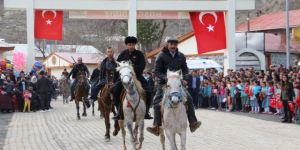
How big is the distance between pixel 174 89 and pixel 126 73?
211cm

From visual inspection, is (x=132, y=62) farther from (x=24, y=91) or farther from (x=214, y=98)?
(x=24, y=91)

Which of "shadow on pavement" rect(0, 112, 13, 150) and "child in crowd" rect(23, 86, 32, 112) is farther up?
"child in crowd" rect(23, 86, 32, 112)

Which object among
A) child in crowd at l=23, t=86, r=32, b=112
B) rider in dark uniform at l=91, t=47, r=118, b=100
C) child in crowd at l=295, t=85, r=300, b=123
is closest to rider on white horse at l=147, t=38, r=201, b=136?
rider in dark uniform at l=91, t=47, r=118, b=100

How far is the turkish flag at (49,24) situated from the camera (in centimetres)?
3106

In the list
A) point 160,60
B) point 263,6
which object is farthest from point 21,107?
point 263,6

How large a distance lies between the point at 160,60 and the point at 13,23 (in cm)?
12839

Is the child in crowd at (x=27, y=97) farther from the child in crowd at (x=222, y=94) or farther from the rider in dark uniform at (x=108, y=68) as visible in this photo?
the rider in dark uniform at (x=108, y=68)

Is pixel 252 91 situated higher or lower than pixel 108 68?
lower

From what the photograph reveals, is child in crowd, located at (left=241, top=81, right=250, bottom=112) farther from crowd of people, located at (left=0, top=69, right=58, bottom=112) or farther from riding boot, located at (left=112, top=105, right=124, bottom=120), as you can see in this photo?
riding boot, located at (left=112, top=105, right=124, bottom=120)

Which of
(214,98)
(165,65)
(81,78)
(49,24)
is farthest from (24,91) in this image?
(165,65)

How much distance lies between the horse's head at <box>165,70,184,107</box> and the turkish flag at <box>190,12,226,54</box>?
20945mm

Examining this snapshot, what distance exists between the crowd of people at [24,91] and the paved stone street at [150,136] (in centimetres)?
642

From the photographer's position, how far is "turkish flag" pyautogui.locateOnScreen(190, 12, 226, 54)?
3197cm

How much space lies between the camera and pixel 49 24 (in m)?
31.3
